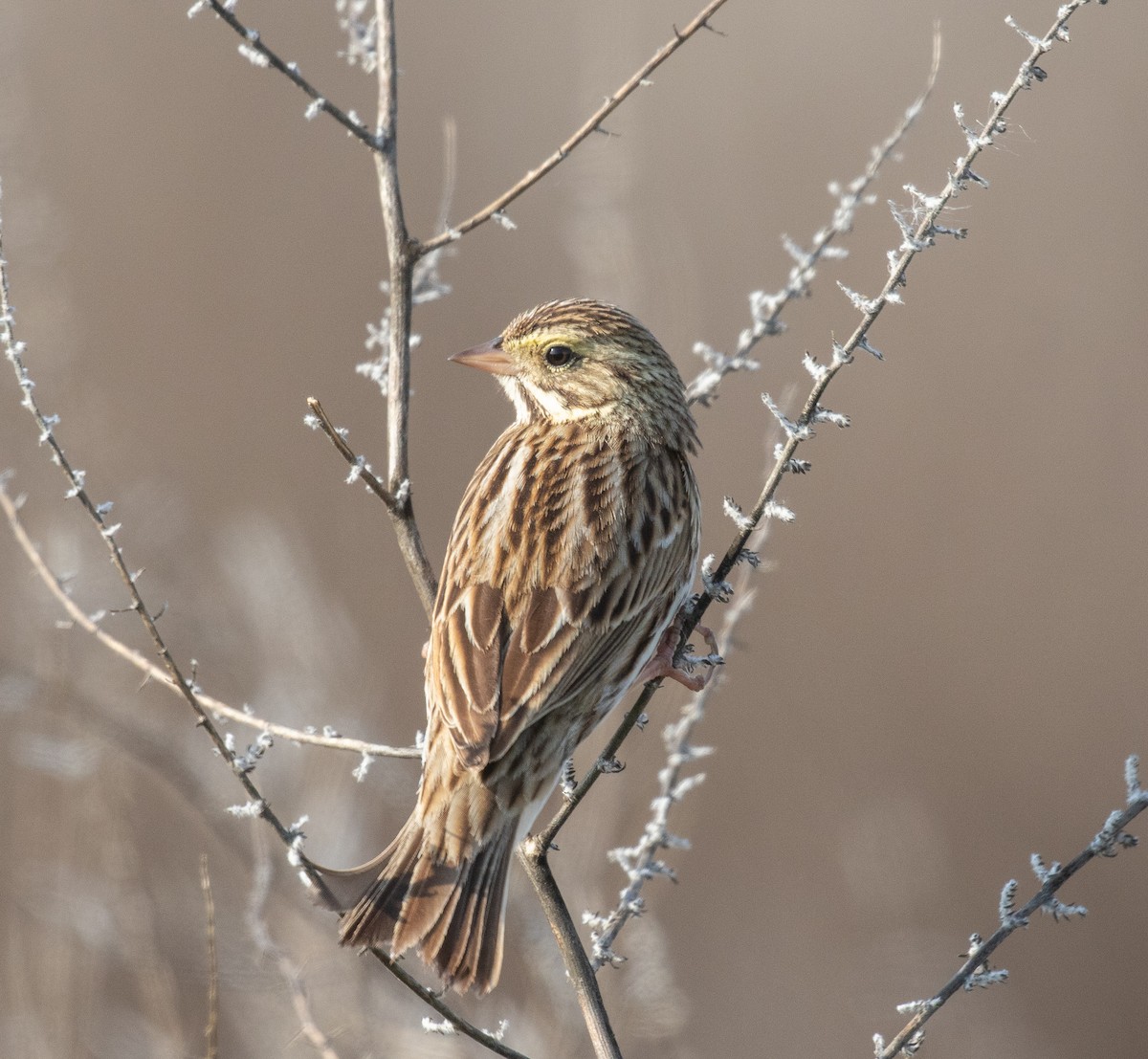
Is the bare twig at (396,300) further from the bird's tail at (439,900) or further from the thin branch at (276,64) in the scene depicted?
the bird's tail at (439,900)

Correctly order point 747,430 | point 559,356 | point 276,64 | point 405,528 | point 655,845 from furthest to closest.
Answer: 1. point 747,430
2. point 559,356
3. point 655,845
4. point 405,528
5. point 276,64

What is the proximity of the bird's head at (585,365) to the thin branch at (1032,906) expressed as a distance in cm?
173

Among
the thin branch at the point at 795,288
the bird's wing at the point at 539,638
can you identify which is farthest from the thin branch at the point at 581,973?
the thin branch at the point at 795,288

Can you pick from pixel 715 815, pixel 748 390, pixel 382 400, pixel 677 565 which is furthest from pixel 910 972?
pixel 382 400

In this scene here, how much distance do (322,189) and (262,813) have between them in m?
6.15

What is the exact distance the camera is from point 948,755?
24.8ft

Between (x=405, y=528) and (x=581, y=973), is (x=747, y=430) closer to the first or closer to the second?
(x=405, y=528)

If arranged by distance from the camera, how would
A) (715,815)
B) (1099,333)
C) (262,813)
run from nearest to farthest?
(262,813) → (715,815) → (1099,333)

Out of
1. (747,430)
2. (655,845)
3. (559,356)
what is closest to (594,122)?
(559,356)

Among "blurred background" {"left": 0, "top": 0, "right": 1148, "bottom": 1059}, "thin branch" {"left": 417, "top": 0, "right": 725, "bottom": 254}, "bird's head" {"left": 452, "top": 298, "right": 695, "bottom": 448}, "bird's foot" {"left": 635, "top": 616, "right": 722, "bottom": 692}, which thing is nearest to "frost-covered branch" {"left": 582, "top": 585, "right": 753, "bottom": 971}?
"bird's foot" {"left": 635, "top": 616, "right": 722, "bottom": 692}

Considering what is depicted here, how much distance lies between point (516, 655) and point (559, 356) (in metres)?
1.01

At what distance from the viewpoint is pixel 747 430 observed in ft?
26.0

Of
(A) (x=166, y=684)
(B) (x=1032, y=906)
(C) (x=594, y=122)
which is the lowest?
(B) (x=1032, y=906)

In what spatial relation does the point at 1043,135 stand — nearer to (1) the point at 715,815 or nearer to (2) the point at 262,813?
(1) the point at 715,815
